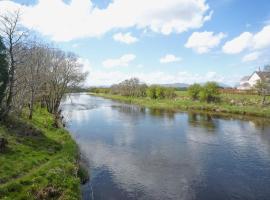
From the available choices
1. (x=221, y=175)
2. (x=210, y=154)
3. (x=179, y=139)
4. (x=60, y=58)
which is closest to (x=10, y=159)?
(x=221, y=175)

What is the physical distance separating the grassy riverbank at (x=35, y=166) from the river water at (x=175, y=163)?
215cm

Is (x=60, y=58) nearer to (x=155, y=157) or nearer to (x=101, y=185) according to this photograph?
(x=155, y=157)

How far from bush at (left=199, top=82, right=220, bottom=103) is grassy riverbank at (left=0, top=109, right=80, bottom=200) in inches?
2729

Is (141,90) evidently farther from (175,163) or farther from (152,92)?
(175,163)

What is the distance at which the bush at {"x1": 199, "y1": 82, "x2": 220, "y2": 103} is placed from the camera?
91.7m

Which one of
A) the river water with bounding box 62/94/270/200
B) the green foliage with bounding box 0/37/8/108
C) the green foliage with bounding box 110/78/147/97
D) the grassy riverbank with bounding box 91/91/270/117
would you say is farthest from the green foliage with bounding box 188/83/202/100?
the green foliage with bounding box 0/37/8/108

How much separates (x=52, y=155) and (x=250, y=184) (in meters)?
16.5

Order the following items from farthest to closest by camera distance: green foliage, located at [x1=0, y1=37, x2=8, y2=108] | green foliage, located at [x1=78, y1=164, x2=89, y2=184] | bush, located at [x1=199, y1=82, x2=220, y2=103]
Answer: bush, located at [x1=199, y1=82, x2=220, y2=103] → green foliage, located at [x1=0, y1=37, x2=8, y2=108] → green foliage, located at [x1=78, y1=164, x2=89, y2=184]

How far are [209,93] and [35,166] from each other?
78594 mm

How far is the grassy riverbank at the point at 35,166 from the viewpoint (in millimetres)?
16469

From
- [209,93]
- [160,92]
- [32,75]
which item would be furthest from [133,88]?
[32,75]

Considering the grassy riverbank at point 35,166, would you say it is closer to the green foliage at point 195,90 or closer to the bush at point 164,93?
the green foliage at point 195,90

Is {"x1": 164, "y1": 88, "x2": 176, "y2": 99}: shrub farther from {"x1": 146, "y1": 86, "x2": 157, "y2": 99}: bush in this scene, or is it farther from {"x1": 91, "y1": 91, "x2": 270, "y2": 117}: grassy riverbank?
{"x1": 91, "y1": 91, "x2": 270, "y2": 117}: grassy riverbank

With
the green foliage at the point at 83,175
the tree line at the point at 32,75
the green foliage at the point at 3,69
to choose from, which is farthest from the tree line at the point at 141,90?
the green foliage at the point at 83,175
